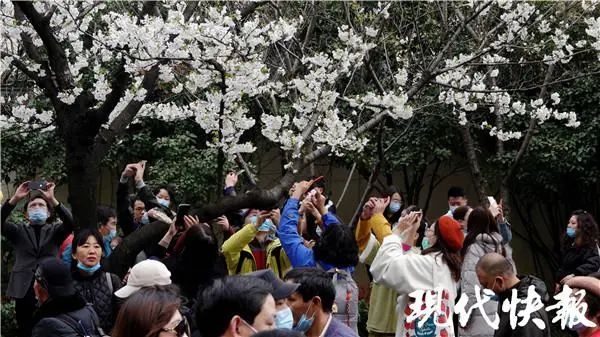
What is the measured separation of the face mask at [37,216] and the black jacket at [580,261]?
5.26 metres

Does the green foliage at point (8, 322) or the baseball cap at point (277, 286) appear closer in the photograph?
the baseball cap at point (277, 286)

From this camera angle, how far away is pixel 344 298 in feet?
19.6

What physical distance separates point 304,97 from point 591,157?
A: 22.3 feet

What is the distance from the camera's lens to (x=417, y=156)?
15258 millimetres

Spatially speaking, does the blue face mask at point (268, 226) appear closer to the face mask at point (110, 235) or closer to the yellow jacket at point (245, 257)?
the yellow jacket at point (245, 257)

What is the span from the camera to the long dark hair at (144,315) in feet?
12.2

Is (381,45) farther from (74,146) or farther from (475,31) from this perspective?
(74,146)

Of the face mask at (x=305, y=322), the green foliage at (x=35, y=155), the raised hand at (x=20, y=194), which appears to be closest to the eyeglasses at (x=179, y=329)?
the face mask at (x=305, y=322)

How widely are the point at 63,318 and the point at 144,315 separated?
1.35 meters

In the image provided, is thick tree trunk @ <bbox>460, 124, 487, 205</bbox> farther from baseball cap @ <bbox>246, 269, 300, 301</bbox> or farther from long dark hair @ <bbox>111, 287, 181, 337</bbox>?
long dark hair @ <bbox>111, 287, 181, 337</bbox>

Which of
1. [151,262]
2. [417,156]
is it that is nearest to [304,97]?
[151,262]

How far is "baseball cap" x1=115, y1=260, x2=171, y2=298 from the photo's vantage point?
474 centimetres

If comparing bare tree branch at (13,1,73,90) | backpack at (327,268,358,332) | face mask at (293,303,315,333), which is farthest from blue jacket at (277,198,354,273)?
bare tree branch at (13,1,73,90)

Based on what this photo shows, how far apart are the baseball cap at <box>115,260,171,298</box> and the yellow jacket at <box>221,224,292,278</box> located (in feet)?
7.83
